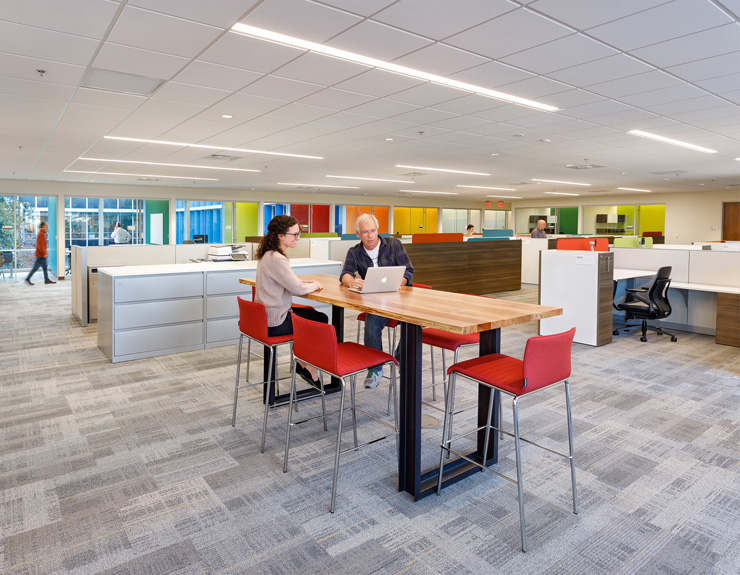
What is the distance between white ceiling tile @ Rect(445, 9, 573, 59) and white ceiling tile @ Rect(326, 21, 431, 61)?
27 centimetres

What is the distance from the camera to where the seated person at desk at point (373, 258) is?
3521 mm

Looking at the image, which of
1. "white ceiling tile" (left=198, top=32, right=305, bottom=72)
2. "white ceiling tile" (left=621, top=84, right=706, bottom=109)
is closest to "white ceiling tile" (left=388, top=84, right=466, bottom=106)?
"white ceiling tile" (left=198, top=32, right=305, bottom=72)

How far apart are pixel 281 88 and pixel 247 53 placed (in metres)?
0.90

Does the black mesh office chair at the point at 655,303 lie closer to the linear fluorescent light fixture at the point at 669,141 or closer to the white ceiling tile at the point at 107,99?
the linear fluorescent light fixture at the point at 669,141

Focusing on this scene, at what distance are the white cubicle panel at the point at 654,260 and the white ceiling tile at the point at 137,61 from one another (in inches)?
208

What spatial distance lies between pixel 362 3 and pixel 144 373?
344 cm

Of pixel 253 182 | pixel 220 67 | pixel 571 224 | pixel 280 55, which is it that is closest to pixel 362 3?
pixel 280 55

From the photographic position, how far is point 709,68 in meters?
3.88

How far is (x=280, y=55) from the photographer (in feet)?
11.9

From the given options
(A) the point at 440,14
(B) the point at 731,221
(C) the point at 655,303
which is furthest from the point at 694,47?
(B) the point at 731,221

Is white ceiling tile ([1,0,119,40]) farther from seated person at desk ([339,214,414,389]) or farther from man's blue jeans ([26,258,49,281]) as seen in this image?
man's blue jeans ([26,258,49,281])

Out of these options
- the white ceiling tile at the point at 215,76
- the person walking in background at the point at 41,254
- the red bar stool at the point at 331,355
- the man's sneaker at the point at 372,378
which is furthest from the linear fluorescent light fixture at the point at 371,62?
the person walking in background at the point at 41,254

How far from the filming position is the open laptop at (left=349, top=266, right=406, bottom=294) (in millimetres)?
2879

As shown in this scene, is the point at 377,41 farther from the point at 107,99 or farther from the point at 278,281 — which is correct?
the point at 107,99
